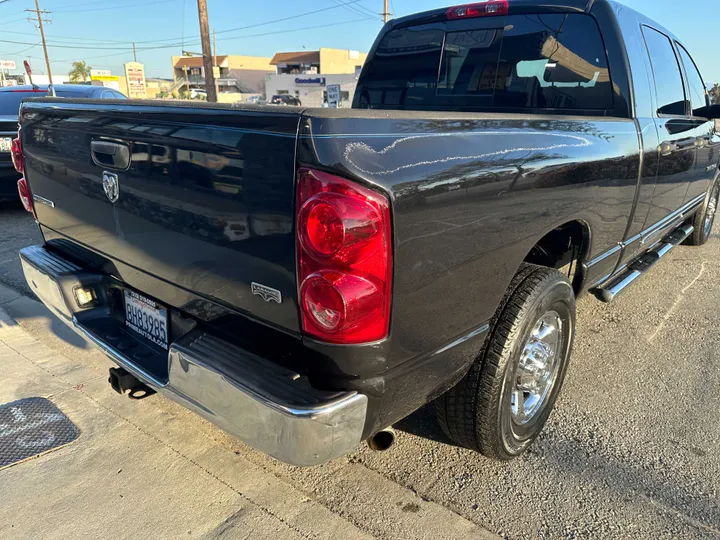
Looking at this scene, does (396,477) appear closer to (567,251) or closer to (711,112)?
(567,251)

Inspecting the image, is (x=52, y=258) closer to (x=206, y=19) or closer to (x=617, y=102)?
(x=617, y=102)

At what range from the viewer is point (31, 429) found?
9.07 feet

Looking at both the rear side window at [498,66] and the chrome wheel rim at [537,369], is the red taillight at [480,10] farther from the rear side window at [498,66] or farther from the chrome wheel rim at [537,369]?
the chrome wheel rim at [537,369]

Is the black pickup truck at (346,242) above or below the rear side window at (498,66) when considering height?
below

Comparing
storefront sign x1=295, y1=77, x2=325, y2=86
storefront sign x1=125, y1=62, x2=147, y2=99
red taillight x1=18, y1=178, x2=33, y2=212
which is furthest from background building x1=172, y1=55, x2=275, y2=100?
red taillight x1=18, y1=178, x2=33, y2=212

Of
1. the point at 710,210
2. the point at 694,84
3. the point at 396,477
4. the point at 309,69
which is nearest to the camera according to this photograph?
the point at 396,477

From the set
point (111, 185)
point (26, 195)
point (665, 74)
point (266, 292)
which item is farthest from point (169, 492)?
point (665, 74)

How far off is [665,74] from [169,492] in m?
4.00

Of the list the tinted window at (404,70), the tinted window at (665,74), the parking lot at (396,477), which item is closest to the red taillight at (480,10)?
the tinted window at (404,70)

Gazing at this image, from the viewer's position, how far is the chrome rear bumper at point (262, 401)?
1.65 m

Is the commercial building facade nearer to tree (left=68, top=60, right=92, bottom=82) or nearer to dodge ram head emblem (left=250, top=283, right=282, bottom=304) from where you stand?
tree (left=68, top=60, right=92, bottom=82)

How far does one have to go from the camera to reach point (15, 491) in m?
2.36

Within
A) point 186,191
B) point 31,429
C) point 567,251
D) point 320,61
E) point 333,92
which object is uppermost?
point 320,61

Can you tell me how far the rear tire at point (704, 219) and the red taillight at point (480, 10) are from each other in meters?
3.43
